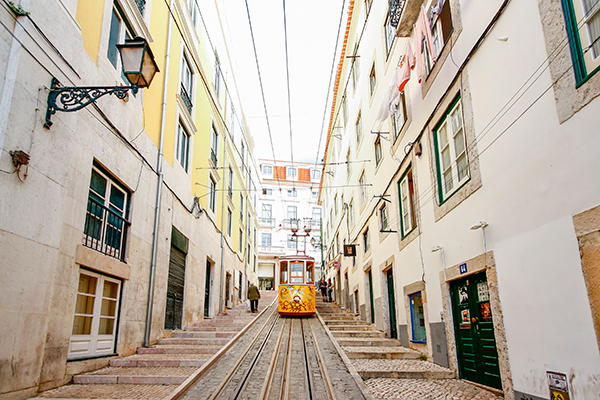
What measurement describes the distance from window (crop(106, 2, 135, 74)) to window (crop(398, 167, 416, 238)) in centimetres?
674

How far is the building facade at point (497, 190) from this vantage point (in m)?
3.88

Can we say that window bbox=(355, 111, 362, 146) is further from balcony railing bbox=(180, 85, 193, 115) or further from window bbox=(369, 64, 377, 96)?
balcony railing bbox=(180, 85, 193, 115)

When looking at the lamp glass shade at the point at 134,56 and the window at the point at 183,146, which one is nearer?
the lamp glass shade at the point at 134,56

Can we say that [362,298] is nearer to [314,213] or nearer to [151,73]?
[151,73]

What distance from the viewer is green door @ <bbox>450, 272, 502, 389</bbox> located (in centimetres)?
586

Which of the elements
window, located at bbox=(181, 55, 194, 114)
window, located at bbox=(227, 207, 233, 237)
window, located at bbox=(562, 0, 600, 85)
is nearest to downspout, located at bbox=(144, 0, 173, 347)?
window, located at bbox=(181, 55, 194, 114)

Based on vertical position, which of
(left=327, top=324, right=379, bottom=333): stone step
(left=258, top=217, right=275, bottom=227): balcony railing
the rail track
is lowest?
the rail track

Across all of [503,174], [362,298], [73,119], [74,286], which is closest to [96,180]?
[73,119]

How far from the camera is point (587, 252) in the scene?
3.74 metres

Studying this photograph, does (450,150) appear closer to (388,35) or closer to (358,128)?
(388,35)

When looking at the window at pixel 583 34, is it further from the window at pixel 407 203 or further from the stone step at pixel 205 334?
the stone step at pixel 205 334

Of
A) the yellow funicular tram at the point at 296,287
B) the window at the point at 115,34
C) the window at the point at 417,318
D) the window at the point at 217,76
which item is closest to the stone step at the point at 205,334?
the window at the point at 417,318

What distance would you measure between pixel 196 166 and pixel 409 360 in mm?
9148

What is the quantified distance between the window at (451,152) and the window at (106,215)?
6077mm
